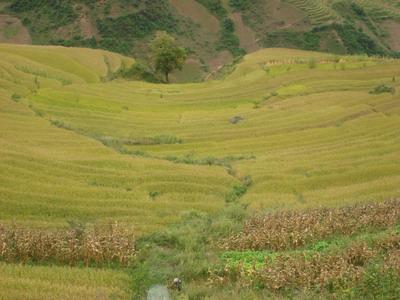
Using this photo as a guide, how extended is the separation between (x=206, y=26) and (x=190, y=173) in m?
92.1

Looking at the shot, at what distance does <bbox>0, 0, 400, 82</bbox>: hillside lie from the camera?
102562 mm

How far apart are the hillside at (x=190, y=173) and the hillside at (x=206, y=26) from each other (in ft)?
175

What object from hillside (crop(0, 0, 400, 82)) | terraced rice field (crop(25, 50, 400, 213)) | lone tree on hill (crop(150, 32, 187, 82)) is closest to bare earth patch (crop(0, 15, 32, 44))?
hillside (crop(0, 0, 400, 82))

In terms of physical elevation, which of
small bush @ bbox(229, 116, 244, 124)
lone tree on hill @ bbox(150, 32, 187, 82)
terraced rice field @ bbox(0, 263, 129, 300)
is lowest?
terraced rice field @ bbox(0, 263, 129, 300)

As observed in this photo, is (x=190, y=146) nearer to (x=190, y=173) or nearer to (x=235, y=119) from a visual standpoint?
(x=190, y=173)

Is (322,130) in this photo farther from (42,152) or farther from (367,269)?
(367,269)

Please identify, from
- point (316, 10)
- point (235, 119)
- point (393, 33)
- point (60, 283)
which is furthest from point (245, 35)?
point (60, 283)

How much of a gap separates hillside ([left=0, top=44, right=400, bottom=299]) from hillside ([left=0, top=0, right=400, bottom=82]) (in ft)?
175

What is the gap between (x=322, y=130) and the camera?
112 feet

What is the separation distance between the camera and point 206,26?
113 m

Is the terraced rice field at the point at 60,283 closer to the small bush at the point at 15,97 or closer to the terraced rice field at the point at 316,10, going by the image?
the small bush at the point at 15,97

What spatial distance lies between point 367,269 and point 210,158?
49.2ft

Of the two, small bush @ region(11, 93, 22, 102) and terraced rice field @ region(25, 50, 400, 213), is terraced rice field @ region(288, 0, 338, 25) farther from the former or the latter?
small bush @ region(11, 93, 22, 102)

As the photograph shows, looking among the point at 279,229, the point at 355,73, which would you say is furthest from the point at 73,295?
the point at 355,73
